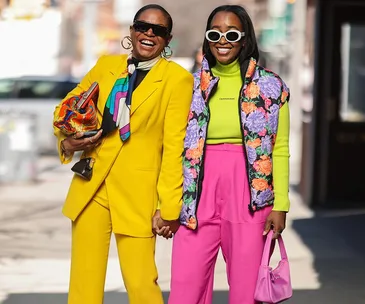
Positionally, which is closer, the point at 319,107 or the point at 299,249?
the point at 299,249

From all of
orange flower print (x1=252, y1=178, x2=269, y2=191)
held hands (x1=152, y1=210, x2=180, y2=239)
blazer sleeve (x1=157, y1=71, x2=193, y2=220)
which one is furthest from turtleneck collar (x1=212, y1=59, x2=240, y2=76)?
held hands (x1=152, y1=210, x2=180, y2=239)

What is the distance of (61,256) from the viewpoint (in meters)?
8.31

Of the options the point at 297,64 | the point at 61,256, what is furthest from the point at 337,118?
the point at 297,64

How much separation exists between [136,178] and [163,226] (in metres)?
0.25

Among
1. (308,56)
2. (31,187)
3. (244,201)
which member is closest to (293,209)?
(308,56)

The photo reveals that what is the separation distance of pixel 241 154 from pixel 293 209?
6.96 m

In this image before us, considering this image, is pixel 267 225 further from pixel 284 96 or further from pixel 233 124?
pixel 284 96

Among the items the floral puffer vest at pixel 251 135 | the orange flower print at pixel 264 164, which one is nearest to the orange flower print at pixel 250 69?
the floral puffer vest at pixel 251 135

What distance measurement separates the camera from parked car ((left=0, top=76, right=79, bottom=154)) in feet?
62.1

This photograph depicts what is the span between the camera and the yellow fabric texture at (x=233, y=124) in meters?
4.52

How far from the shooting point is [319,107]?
1158 centimetres

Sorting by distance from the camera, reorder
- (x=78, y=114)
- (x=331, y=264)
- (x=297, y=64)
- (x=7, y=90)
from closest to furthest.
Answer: (x=78, y=114), (x=331, y=264), (x=7, y=90), (x=297, y=64)

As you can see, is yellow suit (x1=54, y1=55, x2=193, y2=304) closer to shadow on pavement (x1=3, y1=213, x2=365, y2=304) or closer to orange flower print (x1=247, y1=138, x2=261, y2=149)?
orange flower print (x1=247, y1=138, x2=261, y2=149)

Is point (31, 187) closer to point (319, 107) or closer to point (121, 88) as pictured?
point (319, 107)
